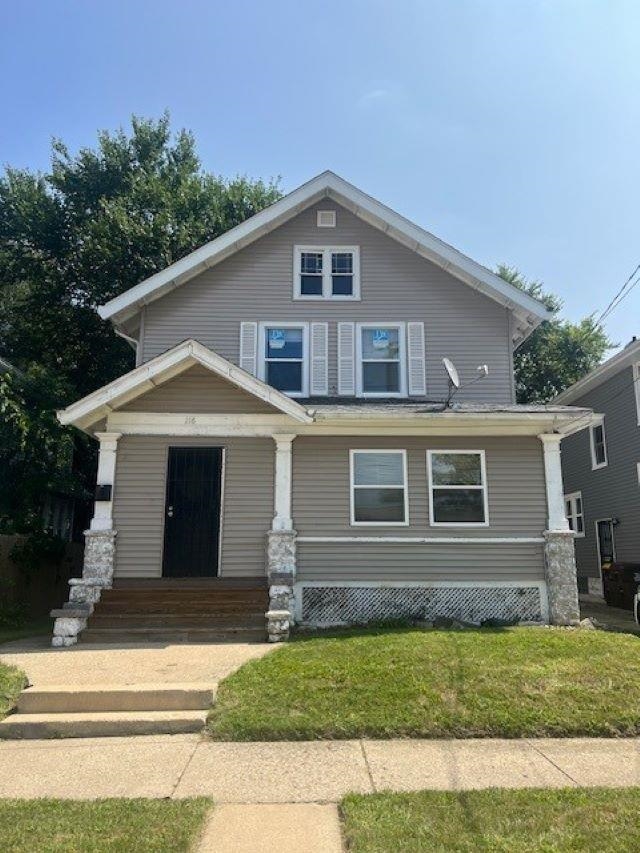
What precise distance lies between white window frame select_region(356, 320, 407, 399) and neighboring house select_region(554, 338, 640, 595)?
6.04 meters

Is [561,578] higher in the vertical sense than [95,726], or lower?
higher

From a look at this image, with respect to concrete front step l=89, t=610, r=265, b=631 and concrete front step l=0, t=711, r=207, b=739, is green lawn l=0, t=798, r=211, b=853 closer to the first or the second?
concrete front step l=0, t=711, r=207, b=739

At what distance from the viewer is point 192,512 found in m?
10.5

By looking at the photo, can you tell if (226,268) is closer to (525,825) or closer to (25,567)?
(25,567)

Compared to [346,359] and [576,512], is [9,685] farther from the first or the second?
[576,512]

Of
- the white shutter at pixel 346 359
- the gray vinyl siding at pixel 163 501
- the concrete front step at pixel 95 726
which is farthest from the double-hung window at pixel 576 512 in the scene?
the concrete front step at pixel 95 726

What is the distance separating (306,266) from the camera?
1329 cm

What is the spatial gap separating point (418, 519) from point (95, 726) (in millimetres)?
6521

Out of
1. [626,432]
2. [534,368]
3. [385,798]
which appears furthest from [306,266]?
[534,368]

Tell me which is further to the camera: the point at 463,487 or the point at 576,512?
the point at 576,512

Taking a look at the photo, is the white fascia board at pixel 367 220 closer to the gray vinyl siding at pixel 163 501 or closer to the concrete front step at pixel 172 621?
the gray vinyl siding at pixel 163 501

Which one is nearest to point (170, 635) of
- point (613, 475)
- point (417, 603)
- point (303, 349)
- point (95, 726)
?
point (95, 726)

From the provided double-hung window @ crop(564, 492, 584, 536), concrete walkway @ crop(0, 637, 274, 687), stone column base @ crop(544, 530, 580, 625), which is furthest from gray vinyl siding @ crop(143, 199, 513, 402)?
double-hung window @ crop(564, 492, 584, 536)

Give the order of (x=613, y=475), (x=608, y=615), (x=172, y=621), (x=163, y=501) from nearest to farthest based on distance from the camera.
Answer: (x=172, y=621) < (x=163, y=501) < (x=608, y=615) < (x=613, y=475)
